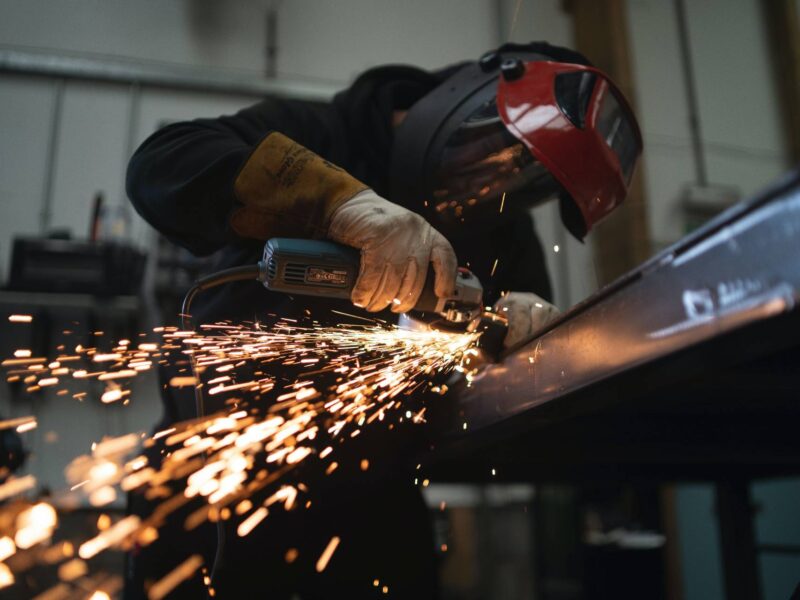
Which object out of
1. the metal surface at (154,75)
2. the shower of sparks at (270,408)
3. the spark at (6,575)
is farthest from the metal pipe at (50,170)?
the shower of sparks at (270,408)

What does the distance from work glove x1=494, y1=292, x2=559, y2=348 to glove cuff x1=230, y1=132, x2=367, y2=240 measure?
0.35 metres

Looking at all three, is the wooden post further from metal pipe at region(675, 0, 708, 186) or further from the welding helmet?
the welding helmet

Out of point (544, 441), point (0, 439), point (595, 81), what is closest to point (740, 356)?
point (544, 441)

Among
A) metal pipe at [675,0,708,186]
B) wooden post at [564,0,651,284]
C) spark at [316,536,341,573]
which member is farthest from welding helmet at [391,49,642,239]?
metal pipe at [675,0,708,186]

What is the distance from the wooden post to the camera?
11.1 ft

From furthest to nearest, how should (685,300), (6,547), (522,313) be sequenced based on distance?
(6,547), (522,313), (685,300)

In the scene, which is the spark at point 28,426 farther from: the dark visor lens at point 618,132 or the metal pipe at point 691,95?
the metal pipe at point 691,95

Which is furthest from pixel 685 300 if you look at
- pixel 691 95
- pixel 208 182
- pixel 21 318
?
pixel 691 95

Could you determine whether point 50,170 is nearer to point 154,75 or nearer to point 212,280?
point 154,75

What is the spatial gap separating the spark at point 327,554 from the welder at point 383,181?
0.05 feet

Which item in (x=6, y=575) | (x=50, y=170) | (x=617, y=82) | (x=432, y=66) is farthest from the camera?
(x=432, y=66)

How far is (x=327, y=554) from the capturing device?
1314 mm

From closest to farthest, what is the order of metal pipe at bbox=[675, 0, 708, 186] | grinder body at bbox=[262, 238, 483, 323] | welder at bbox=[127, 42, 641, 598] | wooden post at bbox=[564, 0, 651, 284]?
grinder body at bbox=[262, 238, 483, 323] → welder at bbox=[127, 42, 641, 598] → wooden post at bbox=[564, 0, 651, 284] → metal pipe at bbox=[675, 0, 708, 186]

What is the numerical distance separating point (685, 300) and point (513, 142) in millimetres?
831
